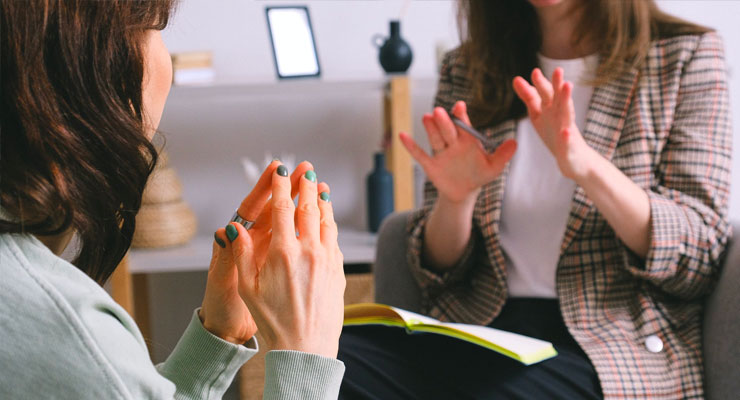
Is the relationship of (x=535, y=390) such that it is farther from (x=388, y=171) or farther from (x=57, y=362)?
(x=388, y=171)

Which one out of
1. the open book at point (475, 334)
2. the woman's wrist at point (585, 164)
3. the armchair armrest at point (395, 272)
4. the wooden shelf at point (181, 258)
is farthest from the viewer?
the wooden shelf at point (181, 258)

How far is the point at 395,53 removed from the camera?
1.75 meters

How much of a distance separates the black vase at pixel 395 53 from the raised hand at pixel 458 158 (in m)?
0.68

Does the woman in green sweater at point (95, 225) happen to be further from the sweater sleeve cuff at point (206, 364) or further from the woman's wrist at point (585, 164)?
the woman's wrist at point (585, 164)

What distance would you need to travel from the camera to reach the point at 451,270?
118 centimetres

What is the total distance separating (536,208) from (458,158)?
0.16 m

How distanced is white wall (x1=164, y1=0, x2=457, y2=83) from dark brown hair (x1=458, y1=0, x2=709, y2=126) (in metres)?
0.61

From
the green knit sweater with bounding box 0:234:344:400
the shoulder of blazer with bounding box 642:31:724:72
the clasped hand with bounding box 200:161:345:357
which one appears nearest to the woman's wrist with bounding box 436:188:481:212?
the shoulder of blazer with bounding box 642:31:724:72

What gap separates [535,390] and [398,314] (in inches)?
8.3

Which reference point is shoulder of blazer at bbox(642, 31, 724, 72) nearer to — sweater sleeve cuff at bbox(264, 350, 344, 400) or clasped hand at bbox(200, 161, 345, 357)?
clasped hand at bbox(200, 161, 345, 357)

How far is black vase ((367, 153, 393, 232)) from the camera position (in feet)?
6.03

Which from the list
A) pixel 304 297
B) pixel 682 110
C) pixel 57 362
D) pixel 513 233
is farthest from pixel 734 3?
pixel 57 362

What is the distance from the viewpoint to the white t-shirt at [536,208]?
1.11 metres

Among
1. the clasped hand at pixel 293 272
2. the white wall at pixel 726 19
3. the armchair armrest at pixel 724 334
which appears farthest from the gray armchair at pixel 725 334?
the white wall at pixel 726 19
